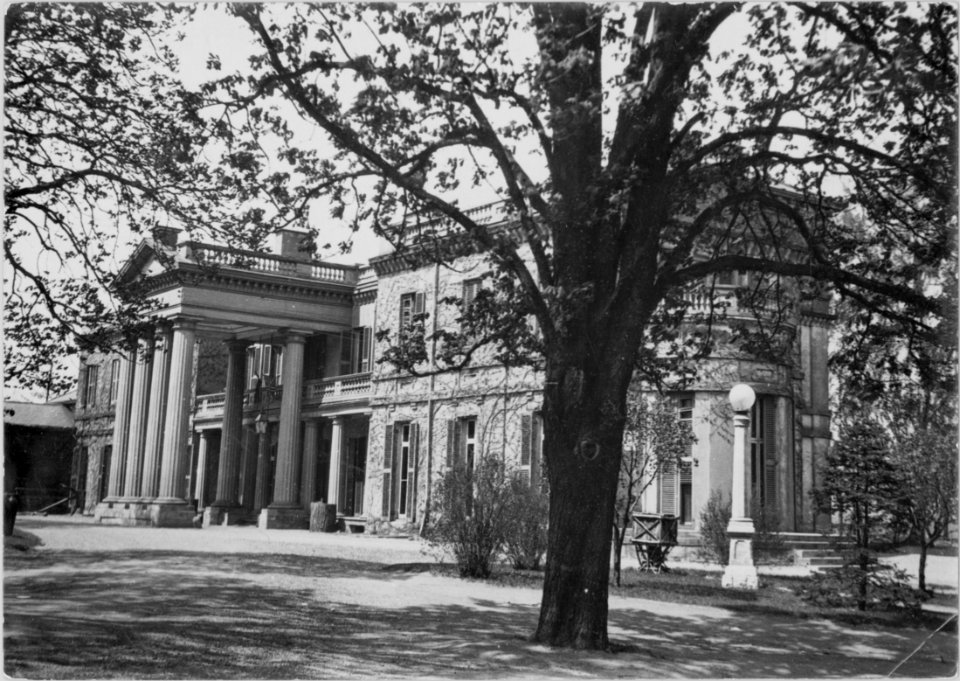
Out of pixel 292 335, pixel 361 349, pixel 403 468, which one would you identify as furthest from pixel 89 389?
pixel 361 349

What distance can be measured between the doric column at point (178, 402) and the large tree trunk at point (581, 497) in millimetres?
20514

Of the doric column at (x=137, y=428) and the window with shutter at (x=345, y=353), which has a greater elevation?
the window with shutter at (x=345, y=353)

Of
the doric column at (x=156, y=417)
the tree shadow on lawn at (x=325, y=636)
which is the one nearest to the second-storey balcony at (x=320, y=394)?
the doric column at (x=156, y=417)

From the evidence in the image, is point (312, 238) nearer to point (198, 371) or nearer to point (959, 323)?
point (959, 323)

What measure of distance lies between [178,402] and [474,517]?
50.6ft

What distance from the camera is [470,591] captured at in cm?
1343

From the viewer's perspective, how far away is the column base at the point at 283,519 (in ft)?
96.6

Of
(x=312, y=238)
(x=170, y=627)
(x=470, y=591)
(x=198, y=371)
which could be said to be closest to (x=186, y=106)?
(x=312, y=238)

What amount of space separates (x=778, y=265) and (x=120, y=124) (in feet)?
→ 23.4

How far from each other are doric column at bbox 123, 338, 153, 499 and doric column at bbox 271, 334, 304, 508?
4039 mm

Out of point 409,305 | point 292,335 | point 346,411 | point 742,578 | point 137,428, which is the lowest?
point 742,578

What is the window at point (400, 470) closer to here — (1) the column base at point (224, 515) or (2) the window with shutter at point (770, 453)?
Answer: (1) the column base at point (224, 515)

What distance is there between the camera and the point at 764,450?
835 inches

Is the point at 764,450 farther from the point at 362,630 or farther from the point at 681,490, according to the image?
the point at 362,630
